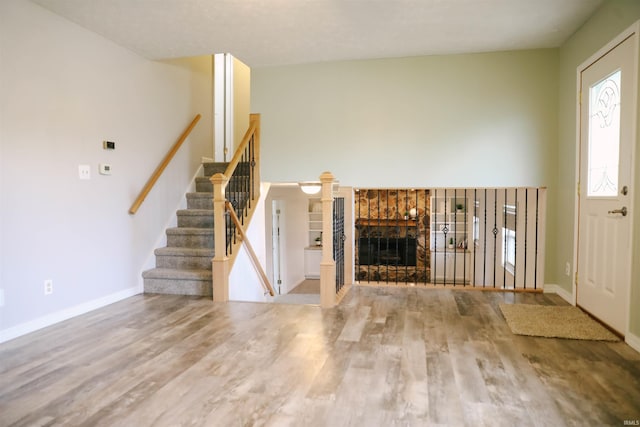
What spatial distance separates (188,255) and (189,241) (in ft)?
0.86

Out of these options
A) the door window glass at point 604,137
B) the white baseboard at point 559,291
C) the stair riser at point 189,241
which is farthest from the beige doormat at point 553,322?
Result: the stair riser at point 189,241

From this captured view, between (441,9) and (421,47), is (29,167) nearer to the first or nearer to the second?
(441,9)

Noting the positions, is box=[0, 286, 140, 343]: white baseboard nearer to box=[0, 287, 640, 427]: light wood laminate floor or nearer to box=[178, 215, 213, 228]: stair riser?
box=[0, 287, 640, 427]: light wood laminate floor

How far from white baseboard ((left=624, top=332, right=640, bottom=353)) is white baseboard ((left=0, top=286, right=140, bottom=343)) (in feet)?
13.9

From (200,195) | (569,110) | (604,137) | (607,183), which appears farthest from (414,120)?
(200,195)

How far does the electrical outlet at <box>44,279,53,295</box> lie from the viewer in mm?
3275

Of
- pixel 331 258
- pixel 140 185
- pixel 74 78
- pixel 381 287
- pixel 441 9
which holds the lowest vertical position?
pixel 381 287

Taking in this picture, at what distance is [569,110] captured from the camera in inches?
157

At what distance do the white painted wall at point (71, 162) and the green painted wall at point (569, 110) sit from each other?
4.25 m

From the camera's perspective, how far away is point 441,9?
3.25 metres

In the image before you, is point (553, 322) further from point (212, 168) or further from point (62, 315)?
point (212, 168)

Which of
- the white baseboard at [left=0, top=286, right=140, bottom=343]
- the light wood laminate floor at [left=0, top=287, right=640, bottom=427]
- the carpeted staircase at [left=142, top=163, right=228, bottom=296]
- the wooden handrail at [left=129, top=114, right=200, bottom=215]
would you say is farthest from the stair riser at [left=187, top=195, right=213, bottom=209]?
the light wood laminate floor at [left=0, top=287, right=640, bottom=427]

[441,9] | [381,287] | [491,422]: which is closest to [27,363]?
[491,422]

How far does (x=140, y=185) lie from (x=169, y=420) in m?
3.08
